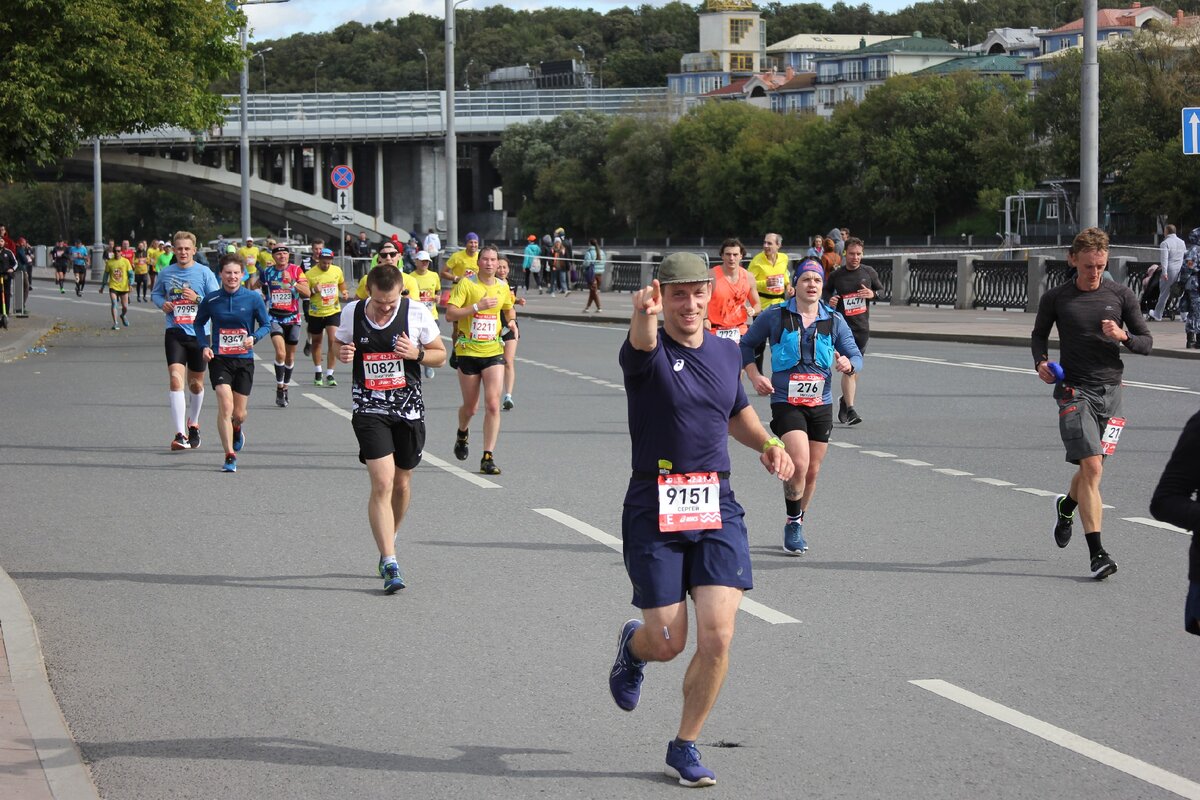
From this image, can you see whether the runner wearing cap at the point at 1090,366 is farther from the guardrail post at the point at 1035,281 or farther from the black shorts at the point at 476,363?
the guardrail post at the point at 1035,281

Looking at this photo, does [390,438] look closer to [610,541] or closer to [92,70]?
[610,541]

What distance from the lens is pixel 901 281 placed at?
4050 cm

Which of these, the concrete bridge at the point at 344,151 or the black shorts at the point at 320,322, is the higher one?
the concrete bridge at the point at 344,151

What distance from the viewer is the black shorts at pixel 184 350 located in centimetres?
1510

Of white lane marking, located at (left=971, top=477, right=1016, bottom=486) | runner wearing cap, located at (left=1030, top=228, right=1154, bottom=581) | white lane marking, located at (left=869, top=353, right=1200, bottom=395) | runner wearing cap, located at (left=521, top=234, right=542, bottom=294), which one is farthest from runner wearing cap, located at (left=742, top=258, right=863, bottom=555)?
runner wearing cap, located at (left=521, top=234, right=542, bottom=294)

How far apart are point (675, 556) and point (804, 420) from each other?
4726mm

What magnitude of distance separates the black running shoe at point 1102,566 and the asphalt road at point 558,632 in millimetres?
144

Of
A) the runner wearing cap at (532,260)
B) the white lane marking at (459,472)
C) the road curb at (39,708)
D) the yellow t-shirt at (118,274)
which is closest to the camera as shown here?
the road curb at (39,708)

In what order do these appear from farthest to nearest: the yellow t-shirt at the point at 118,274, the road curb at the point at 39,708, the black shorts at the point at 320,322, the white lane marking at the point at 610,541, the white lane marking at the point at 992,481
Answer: the yellow t-shirt at the point at 118,274 < the black shorts at the point at 320,322 < the white lane marking at the point at 992,481 < the white lane marking at the point at 610,541 < the road curb at the point at 39,708

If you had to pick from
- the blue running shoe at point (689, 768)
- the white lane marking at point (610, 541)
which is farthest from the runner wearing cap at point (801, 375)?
the blue running shoe at point (689, 768)

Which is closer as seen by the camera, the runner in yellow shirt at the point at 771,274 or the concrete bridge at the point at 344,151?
the runner in yellow shirt at the point at 771,274

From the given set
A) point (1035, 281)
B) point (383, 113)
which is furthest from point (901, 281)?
point (383, 113)

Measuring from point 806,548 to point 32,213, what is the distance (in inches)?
5820

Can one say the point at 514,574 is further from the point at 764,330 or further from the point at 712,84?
the point at 712,84
